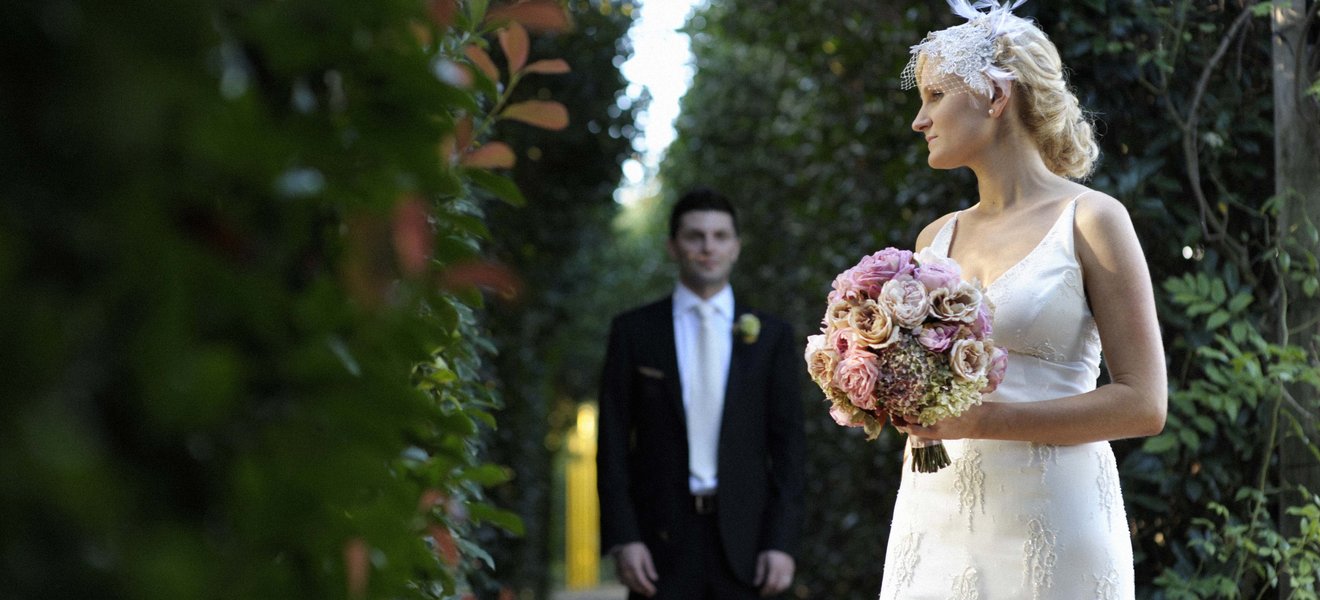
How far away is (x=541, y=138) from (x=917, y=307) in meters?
6.36

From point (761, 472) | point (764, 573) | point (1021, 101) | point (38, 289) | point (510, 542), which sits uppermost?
point (1021, 101)

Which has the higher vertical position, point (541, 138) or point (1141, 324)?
point (541, 138)

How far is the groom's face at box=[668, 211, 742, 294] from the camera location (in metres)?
5.64

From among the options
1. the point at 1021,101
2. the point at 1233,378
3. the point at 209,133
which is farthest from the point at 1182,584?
the point at 209,133

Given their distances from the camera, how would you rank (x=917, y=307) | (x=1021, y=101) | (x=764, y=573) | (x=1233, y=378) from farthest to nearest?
1. (x=764, y=573)
2. (x=1233, y=378)
3. (x=1021, y=101)
4. (x=917, y=307)

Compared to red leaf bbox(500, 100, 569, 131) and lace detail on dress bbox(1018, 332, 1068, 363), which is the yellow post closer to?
lace detail on dress bbox(1018, 332, 1068, 363)

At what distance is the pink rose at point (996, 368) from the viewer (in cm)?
293

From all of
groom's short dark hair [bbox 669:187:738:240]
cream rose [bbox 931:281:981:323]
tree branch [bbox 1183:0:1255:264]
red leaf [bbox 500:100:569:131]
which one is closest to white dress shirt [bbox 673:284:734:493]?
groom's short dark hair [bbox 669:187:738:240]

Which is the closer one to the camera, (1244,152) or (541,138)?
(1244,152)

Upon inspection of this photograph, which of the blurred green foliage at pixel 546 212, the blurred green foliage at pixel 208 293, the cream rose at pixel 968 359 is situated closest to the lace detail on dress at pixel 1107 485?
the cream rose at pixel 968 359

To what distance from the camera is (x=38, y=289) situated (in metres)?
0.76

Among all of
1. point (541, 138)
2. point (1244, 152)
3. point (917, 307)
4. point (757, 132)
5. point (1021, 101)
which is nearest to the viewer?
point (917, 307)

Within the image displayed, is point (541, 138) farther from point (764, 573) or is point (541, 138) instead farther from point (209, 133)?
point (209, 133)

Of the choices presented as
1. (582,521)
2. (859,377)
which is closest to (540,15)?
(859,377)
